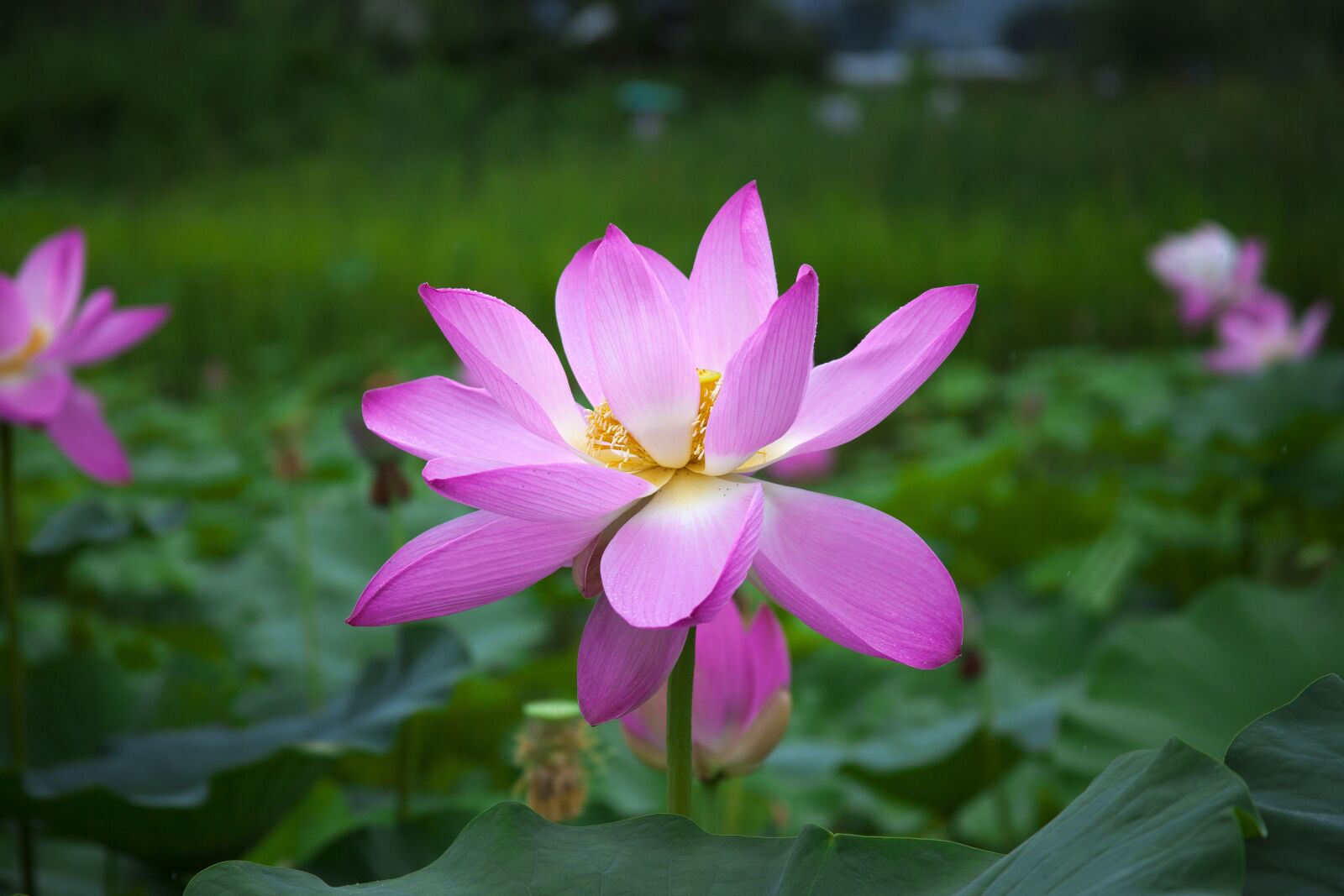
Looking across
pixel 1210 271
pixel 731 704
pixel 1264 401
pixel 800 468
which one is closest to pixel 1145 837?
pixel 731 704

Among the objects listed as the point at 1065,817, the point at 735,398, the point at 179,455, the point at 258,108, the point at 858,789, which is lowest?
the point at 858,789

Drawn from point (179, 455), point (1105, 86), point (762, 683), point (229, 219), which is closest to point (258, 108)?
point (229, 219)

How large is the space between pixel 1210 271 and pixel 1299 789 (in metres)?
1.99

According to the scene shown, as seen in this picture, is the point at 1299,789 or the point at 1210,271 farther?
the point at 1210,271

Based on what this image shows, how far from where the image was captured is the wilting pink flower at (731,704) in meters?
0.53

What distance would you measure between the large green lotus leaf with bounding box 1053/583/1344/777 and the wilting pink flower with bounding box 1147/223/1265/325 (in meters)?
1.34

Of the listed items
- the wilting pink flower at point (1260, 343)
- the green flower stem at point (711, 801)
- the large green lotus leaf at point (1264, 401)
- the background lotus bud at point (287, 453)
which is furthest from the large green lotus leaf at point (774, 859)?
the wilting pink flower at point (1260, 343)

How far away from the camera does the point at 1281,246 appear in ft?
11.9

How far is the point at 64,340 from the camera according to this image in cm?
97

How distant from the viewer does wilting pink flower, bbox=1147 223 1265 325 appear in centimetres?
214

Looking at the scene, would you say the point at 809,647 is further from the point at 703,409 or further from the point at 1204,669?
the point at 703,409

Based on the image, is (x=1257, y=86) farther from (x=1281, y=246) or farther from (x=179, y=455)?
(x=179, y=455)

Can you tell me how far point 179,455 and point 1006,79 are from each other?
543 centimetres

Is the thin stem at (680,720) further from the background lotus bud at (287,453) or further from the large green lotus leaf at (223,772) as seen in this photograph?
the background lotus bud at (287,453)
